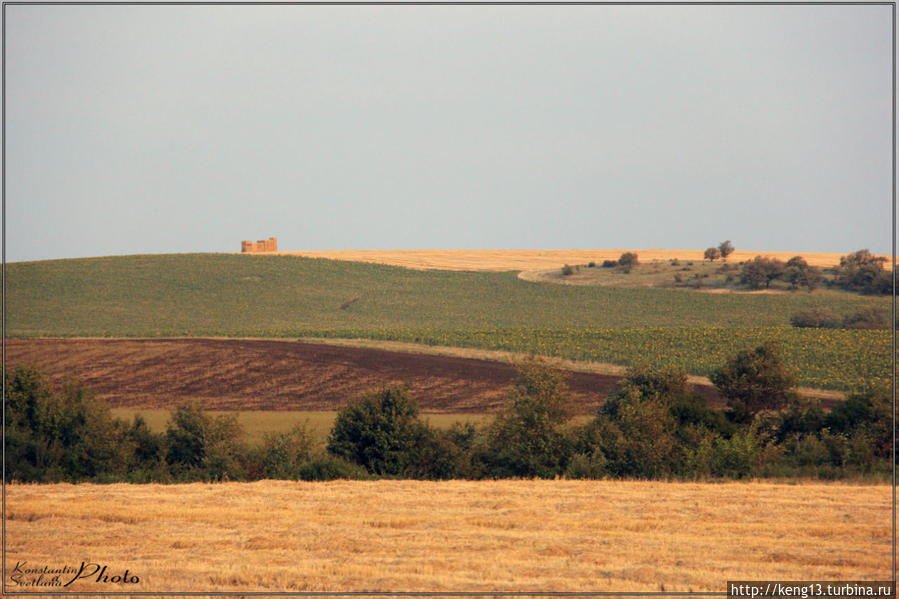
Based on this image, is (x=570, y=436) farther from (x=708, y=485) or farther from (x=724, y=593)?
(x=724, y=593)

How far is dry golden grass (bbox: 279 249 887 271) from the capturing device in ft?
396

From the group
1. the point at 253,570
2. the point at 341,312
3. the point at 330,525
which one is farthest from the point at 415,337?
the point at 253,570

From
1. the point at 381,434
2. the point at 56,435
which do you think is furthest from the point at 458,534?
the point at 56,435

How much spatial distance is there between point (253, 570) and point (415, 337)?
5668 cm

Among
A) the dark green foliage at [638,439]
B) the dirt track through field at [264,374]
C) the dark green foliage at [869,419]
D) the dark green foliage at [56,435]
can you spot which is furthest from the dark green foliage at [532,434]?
the dark green foliage at [56,435]

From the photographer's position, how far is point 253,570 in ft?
46.8

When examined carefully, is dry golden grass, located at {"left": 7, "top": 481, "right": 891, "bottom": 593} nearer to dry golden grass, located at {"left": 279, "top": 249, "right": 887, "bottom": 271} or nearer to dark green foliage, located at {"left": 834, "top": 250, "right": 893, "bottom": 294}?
dark green foliage, located at {"left": 834, "top": 250, "right": 893, "bottom": 294}

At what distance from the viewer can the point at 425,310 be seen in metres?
91.4

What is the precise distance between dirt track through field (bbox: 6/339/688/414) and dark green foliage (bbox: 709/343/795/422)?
8444mm

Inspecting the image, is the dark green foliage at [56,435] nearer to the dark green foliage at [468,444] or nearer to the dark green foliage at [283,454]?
the dark green foliage at [468,444]

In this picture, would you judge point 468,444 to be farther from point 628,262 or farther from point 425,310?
point 628,262

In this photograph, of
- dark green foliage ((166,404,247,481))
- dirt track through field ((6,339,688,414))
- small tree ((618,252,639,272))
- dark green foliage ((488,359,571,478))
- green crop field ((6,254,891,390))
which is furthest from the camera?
small tree ((618,252,639,272))

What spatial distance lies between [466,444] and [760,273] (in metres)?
71.9

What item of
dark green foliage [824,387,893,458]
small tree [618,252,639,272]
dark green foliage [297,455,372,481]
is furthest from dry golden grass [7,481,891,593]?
small tree [618,252,639,272]
